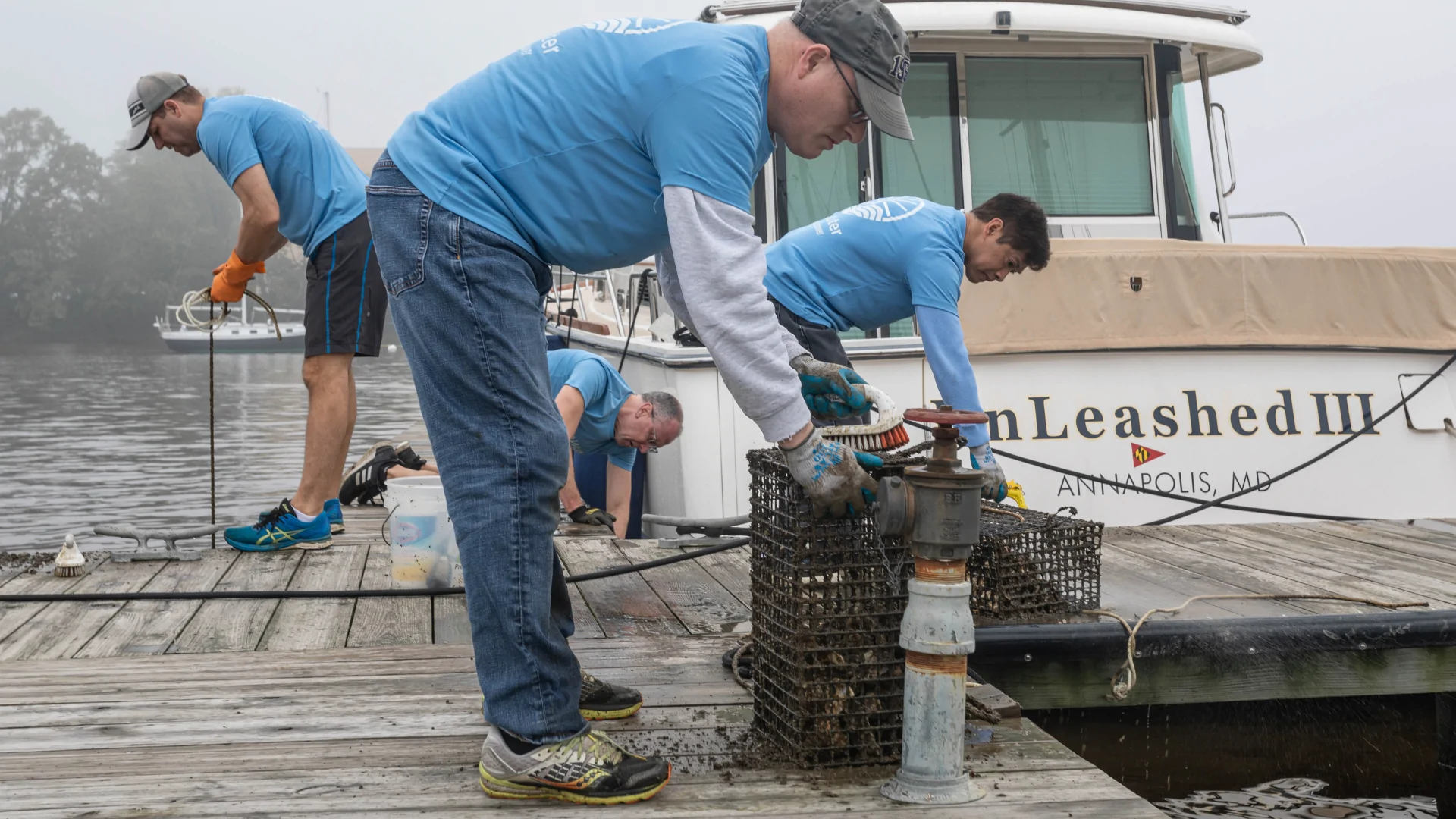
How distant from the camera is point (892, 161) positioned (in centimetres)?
654

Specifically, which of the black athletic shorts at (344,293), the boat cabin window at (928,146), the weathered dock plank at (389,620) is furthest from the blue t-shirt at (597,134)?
the boat cabin window at (928,146)

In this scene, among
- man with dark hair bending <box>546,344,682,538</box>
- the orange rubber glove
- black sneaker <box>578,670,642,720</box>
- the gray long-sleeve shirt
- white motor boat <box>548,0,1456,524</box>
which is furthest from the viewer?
white motor boat <box>548,0,1456,524</box>

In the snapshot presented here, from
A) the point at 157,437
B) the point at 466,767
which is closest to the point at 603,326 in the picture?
the point at 466,767

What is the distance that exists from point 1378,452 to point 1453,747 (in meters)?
2.19

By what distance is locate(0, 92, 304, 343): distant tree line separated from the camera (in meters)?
81.1

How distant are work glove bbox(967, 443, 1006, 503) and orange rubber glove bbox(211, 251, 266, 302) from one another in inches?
120

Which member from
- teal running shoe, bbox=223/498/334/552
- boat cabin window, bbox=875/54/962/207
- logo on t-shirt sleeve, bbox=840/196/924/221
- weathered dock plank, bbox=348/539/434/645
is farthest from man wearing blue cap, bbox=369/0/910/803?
boat cabin window, bbox=875/54/962/207

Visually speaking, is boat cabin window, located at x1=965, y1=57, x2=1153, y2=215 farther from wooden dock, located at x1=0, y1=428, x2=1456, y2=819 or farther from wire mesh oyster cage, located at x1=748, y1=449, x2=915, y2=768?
wire mesh oyster cage, located at x1=748, y1=449, x2=915, y2=768

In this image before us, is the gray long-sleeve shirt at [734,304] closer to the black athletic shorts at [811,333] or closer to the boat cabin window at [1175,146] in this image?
the black athletic shorts at [811,333]

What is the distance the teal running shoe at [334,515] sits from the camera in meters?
4.98

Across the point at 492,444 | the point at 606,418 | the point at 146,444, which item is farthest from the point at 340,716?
the point at 146,444

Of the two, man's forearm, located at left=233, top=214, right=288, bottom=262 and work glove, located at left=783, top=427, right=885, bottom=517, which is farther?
man's forearm, located at left=233, top=214, right=288, bottom=262

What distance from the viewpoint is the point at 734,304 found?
210 cm

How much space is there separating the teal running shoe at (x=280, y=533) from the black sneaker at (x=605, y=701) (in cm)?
242
